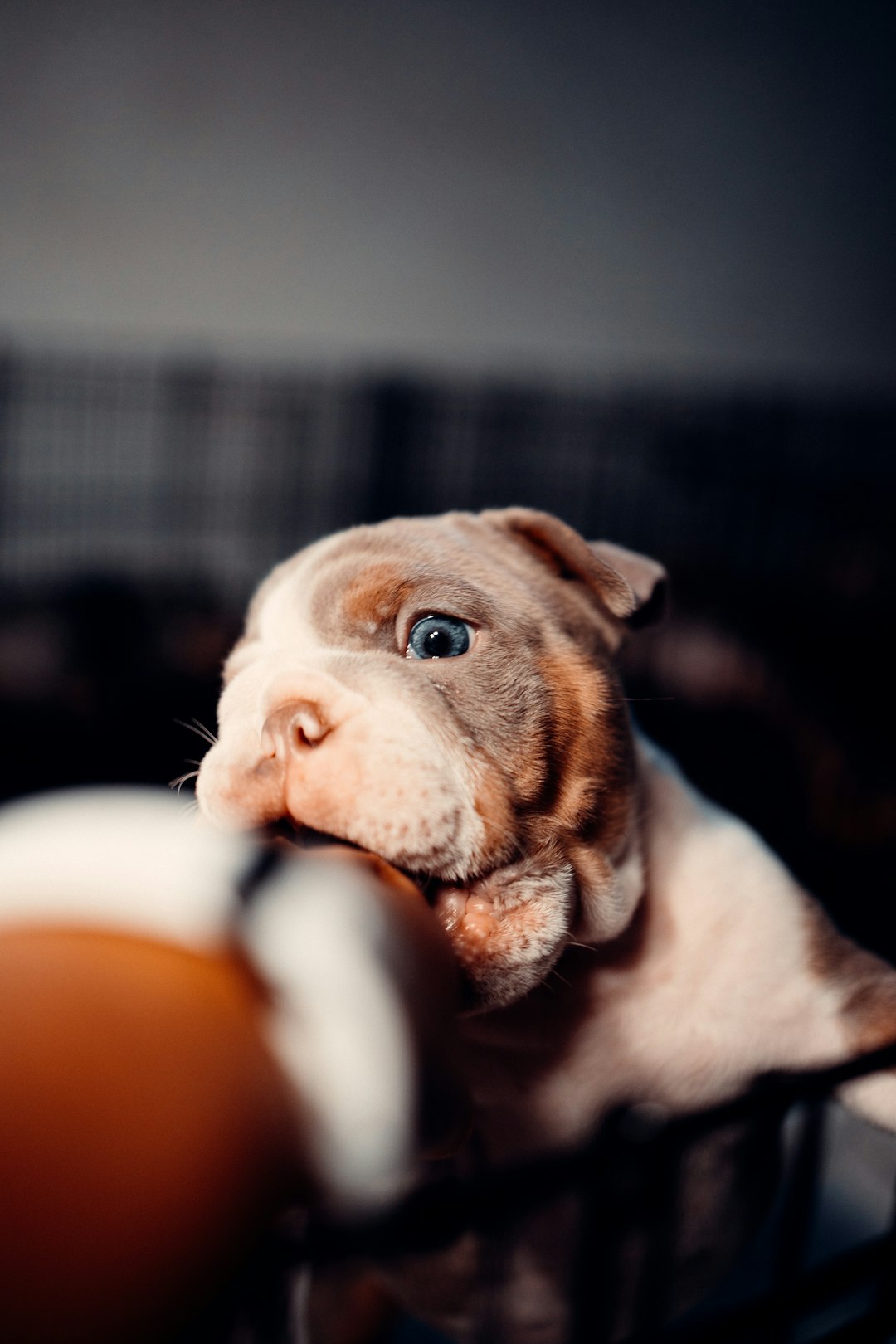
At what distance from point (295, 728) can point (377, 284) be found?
266cm

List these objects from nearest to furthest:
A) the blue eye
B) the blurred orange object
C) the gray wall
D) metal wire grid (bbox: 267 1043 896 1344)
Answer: the blurred orange object, metal wire grid (bbox: 267 1043 896 1344), the blue eye, the gray wall

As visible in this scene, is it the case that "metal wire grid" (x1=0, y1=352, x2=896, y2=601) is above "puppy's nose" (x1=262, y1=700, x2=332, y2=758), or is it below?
below

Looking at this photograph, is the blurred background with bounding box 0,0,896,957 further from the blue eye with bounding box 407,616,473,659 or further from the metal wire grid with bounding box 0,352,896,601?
the blue eye with bounding box 407,616,473,659

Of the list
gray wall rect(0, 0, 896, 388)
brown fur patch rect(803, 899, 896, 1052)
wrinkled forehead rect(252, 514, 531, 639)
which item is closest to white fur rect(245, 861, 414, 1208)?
wrinkled forehead rect(252, 514, 531, 639)

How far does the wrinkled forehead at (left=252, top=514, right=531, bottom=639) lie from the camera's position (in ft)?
1.47

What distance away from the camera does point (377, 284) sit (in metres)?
2.80

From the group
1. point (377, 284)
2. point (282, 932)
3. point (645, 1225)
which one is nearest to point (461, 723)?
point (282, 932)

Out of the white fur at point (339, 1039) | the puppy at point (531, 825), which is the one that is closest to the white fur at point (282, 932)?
the white fur at point (339, 1039)

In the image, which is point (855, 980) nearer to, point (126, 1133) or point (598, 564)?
point (598, 564)

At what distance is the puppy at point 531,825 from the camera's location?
0.38 metres

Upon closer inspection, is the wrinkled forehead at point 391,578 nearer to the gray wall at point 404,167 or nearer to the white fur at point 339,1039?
the white fur at point 339,1039

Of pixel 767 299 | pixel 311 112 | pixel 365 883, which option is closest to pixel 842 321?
pixel 767 299

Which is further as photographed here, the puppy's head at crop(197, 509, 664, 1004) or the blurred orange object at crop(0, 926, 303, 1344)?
the puppy's head at crop(197, 509, 664, 1004)

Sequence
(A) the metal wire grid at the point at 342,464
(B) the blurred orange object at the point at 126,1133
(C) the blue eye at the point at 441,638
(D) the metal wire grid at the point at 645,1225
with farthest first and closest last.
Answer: (A) the metal wire grid at the point at 342,464
(C) the blue eye at the point at 441,638
(D) the metal wire grid at the point at 645,1225
(B) the blurred orange object at the point at 126,1133
